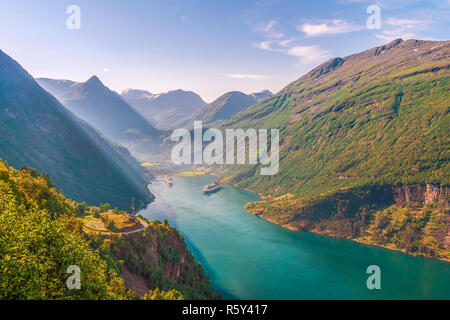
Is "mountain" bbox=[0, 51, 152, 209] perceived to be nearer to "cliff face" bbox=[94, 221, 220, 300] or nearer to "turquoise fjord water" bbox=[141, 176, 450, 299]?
"turquoise fjord water" bbox=[141, 176, 450, 299]

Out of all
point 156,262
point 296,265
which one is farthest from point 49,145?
point 296,265

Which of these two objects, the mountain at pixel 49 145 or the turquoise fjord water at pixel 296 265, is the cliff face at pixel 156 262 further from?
the mountain at pixel 49 145

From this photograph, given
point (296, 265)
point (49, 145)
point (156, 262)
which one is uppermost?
point (49, 145)

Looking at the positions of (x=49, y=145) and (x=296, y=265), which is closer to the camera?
(x=296, y=265)

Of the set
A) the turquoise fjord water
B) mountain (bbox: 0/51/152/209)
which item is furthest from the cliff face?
mountain (bbox: 0/51/152/209)

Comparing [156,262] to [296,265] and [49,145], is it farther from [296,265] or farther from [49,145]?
[49,145]
